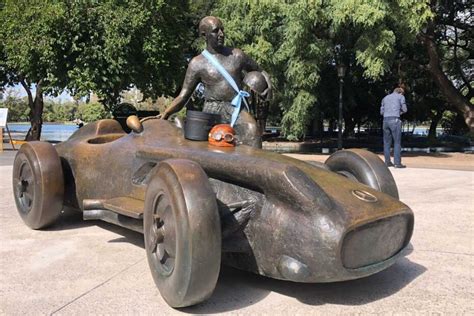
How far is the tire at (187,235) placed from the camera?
2672 mm

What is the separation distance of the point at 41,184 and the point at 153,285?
6.01 ft

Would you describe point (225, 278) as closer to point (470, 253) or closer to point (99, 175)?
point (99, 175)

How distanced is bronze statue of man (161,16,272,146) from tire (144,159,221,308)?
192 cm

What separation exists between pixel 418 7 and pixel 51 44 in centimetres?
1144

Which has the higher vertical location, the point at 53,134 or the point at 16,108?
the point at 16,108

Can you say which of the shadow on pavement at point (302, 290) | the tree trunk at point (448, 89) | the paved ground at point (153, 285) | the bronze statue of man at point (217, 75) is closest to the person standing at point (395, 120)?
the paved ground at point (153, 285)

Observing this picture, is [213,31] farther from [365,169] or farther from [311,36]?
[311,36]

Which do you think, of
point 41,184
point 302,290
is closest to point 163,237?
point 302,290

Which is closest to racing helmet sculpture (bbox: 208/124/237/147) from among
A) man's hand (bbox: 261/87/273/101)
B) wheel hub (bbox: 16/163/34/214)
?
man's hand (bbox: 261/87/273/101)

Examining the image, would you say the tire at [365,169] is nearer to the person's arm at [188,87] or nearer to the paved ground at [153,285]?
the paved ground at [153,285]

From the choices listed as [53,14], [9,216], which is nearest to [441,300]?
[9,216]

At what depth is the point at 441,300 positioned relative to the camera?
10.1ft

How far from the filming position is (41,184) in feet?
15.0

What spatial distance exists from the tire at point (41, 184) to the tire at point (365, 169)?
2.45 m
